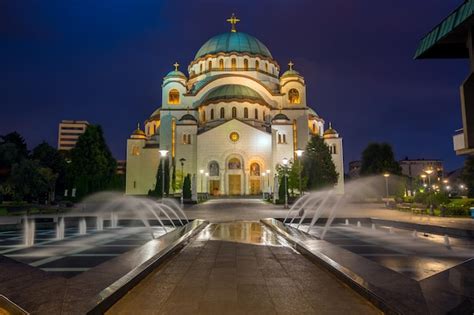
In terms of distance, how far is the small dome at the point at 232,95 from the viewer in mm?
46312

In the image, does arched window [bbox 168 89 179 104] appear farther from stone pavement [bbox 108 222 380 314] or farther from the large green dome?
stone pavement [bbox 108 222 380 314]

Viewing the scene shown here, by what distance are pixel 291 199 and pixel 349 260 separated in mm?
25053

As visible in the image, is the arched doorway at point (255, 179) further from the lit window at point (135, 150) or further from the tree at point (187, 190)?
the lit window at point (135, 150)

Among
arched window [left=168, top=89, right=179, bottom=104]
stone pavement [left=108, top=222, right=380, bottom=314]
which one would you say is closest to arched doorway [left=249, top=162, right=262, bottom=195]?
arched window [left=168, top=89, right=179, bottom=104]

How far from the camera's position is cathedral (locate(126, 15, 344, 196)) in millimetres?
43812

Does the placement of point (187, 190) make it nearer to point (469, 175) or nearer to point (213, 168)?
point (213, 168)

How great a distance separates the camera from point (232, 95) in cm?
4647

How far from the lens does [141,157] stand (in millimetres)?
49188

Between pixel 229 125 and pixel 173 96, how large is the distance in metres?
12.8

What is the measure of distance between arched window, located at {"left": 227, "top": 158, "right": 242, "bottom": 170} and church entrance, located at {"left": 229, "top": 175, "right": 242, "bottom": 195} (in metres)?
1.21

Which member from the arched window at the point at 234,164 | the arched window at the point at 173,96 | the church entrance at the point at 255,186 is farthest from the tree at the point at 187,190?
the arched window at the point at 173,96

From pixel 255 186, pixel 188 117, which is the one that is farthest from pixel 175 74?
pixel 255 186

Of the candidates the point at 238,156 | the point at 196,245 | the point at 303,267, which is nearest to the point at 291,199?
the point at 238,156

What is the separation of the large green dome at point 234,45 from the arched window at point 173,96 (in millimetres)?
8340
